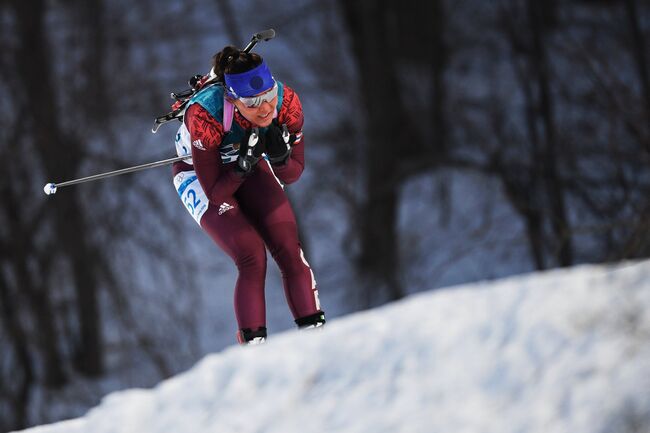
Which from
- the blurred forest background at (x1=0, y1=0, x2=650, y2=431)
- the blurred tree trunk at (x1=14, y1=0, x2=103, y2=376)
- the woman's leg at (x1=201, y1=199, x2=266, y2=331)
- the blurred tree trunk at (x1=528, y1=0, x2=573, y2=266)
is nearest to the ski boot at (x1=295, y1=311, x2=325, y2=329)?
the woman's leg at (x1=201, y1=199, x2=266, y2=331)

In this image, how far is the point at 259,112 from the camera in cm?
488

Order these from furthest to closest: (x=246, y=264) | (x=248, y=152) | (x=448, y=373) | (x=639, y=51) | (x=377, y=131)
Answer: (x=377, y=131), (x=639, y=51), (x=246, y=264), (x=248, y=152), (x=448, y=373)

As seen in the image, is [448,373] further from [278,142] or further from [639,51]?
[639,51]

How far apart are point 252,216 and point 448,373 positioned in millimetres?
→ 2084

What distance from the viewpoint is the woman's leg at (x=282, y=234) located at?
16.7 ft

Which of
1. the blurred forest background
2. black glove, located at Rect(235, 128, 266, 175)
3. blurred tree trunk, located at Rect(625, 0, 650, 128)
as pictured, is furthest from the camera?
the blurred forest background

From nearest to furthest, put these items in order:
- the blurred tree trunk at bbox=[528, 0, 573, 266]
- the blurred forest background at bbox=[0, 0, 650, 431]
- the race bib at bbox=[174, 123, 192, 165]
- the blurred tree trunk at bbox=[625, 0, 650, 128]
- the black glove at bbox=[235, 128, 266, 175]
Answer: the black glove at bbox=[235, 128, 266, 175] → the race bib at bbox=[174, 123, 192, 165] → the blurred tree trunk at bbox=[625, 0, 650, 128] → the blurred tree trunk at bbox=[528, 0, 573, 266] → the blurred forest background at bbox=[0, 0, 650, 431]

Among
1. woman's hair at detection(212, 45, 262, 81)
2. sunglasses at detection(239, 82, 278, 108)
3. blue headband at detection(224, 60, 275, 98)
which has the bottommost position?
sunglasses at detection(239, 82, 278, 108)

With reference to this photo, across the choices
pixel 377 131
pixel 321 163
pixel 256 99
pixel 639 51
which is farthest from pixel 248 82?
pixel 321 163

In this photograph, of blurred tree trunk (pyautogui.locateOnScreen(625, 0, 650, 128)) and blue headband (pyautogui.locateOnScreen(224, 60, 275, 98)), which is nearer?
blue headband (pyautogui.locateOnScreen(224, 60, 275, 98))

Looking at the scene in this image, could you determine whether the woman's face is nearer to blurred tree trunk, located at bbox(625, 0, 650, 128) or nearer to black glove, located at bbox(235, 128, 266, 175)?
black glove, located at bbox(235, 128, 266, 175)

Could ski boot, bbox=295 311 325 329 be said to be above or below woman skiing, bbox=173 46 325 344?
below

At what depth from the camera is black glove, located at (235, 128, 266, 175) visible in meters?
4.93

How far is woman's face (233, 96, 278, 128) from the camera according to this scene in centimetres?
487
